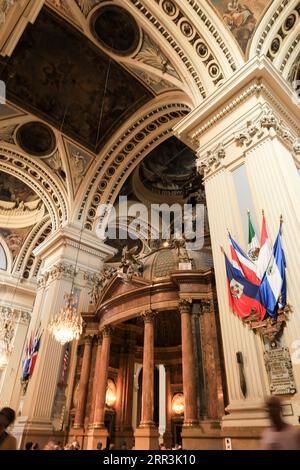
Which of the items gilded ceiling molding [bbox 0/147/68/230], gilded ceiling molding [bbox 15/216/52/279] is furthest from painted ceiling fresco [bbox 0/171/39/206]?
gilded ceiling molding [bbox 0/147/68/230]

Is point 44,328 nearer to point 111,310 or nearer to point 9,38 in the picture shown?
point 111,310

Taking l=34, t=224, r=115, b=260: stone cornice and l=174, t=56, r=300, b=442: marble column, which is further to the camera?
l=34, t=224, r=115, b=260: stone cornice

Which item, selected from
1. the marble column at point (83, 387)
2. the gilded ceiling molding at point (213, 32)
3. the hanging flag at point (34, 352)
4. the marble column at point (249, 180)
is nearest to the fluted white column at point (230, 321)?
the marble column at point (249, 180)

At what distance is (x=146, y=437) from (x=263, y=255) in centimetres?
421

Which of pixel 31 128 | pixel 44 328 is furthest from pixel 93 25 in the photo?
pixel 44 328

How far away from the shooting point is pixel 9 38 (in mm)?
5402

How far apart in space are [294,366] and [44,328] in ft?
25.8

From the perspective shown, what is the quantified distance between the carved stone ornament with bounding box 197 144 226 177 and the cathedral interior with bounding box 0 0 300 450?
1.3 inches

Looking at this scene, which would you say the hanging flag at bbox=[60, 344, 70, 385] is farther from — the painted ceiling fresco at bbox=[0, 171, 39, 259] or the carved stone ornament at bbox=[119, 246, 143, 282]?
the painted ceiling fresco at bbox=[0, 171, 39, 259]

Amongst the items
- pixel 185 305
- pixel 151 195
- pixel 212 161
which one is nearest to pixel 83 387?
pixel 185 305

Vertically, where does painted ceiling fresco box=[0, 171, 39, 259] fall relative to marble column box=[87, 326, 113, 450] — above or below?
above

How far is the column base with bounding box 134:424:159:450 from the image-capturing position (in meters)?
5.86

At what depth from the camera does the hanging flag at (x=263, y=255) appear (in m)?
4.66

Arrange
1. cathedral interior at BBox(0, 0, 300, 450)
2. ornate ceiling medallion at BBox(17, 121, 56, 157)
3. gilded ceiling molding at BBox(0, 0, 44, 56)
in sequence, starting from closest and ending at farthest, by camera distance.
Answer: gilded ceiling molding at BBox(0, 0, 44, 56)
cathedral interior at BBox(0, 0, 300, 450)
ornate ceiling medallion at BBox(17, 121, 56, 157)
